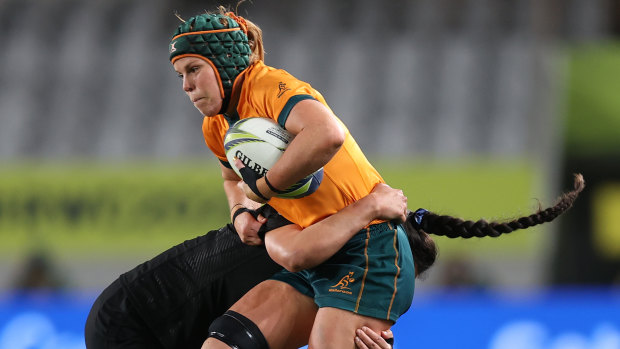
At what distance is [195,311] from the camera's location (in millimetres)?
3709

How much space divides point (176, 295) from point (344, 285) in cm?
78

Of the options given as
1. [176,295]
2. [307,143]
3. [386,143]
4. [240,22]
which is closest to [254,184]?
[307,143]

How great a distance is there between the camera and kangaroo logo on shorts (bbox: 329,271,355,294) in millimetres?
3254

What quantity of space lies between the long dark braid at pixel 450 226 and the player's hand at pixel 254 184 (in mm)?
734

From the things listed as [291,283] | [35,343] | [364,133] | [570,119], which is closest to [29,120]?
[364,133]

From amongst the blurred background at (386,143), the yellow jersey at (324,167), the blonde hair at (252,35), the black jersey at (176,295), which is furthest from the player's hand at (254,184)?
the blurred background at (386,143)

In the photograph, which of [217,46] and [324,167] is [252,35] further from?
[324,167]

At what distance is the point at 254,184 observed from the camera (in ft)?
10.2

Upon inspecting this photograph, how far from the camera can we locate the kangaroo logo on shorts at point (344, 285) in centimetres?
325

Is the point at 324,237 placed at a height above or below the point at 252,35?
below

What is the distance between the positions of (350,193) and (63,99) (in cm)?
784

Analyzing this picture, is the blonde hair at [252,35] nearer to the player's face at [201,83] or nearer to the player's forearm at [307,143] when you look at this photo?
the player's face at [201,83]

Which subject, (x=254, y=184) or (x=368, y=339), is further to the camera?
(x=368, y=339)

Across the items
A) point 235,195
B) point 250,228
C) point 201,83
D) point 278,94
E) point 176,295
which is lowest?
point 176,295
